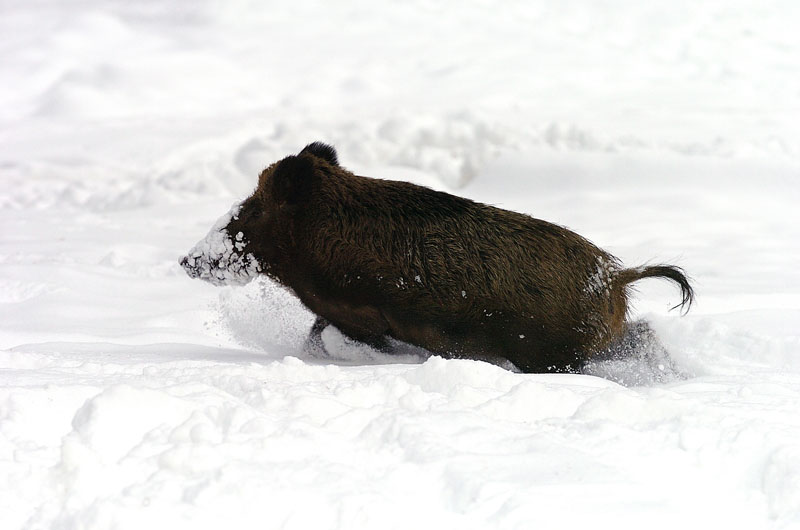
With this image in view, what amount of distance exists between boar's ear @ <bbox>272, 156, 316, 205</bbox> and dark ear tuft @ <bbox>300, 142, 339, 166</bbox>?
14.1 inches

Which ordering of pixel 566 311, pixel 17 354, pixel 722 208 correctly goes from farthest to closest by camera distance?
pixel 722 208 < pixel 566 311 < pixel 17 354

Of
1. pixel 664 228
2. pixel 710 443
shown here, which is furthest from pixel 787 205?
pixel 710 443

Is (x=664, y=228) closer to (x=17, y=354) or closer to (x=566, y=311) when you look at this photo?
(x=566, y=311)

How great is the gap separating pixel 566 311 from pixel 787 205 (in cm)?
749

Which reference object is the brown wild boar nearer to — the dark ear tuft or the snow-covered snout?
the snow-covered snout

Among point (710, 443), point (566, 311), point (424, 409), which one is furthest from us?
point (566, 311)

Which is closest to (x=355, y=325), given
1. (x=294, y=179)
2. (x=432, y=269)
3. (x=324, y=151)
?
(x=432, y=269)

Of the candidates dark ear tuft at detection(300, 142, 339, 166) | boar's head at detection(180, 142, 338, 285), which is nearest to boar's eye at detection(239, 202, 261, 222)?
boar's head at detection(180, 142, 338, 285)

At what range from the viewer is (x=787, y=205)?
10.5 m

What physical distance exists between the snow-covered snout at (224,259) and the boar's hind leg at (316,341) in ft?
1.55

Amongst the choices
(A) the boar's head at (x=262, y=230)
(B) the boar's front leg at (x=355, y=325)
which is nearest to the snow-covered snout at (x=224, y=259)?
(A) the boar's head at (x=262, y=230)

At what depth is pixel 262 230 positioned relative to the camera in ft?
15.5

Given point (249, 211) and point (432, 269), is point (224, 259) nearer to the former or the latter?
point (249, 211)

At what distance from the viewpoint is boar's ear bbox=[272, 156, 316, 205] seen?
4629 millimetres
